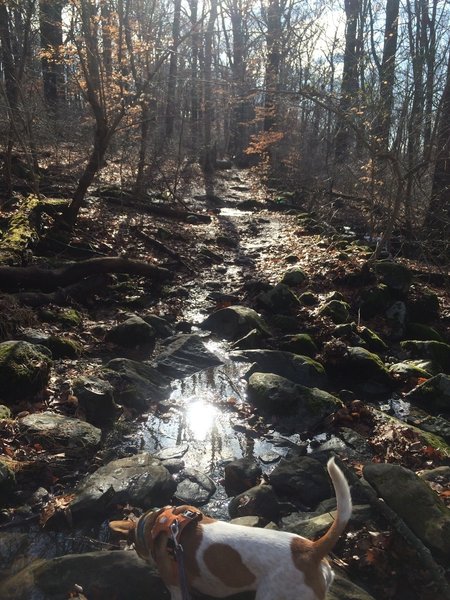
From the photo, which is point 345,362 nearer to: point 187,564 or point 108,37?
point 187,564

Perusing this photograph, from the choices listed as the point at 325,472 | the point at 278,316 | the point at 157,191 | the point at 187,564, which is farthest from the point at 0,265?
the point at 157,191

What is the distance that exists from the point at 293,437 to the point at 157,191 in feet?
41.6

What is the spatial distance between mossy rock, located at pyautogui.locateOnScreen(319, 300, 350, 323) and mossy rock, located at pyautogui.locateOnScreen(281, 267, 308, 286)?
1387 millimetres

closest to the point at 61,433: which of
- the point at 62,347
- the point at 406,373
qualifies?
the point at 62,347

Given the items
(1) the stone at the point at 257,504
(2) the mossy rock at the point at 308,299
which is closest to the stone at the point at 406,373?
(2) the mossy rock at the point at 308,299

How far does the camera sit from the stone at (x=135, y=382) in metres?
6.11

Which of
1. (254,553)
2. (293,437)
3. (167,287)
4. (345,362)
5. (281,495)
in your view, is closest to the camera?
Result: (254,553)

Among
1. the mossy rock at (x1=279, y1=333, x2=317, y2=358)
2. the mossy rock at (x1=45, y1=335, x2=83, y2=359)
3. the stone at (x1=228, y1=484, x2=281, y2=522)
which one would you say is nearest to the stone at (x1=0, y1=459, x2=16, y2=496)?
the stone at (x1=228, y1=484, x2=281, y2=522)

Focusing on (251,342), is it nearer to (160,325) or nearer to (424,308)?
(160,325)

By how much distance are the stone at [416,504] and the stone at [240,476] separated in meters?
1.21

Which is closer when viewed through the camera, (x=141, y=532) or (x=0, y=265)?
(x=141, y=532)

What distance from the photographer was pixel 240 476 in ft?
15.8

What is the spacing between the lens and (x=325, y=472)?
4.88 meters

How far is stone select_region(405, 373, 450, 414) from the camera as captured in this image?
678cm
